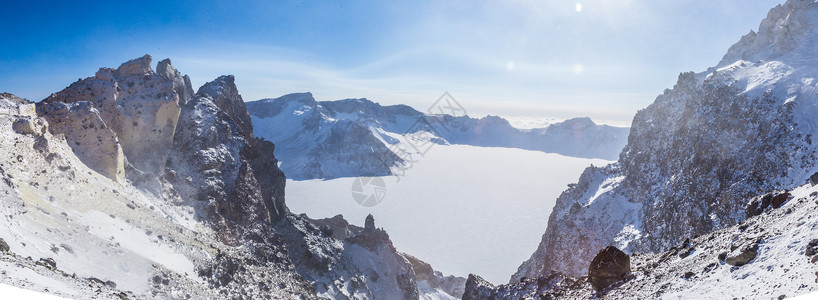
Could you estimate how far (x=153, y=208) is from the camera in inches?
1294

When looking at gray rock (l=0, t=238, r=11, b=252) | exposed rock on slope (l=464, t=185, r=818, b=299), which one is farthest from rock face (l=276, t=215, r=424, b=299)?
exposed rock on slope (l=464, t=185, r=818, b=299)

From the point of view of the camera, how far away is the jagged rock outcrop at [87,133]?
31.2 meters

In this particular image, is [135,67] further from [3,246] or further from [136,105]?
[3,246]

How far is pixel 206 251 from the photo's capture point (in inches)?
1251

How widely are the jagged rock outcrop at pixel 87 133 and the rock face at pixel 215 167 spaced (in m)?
5.87

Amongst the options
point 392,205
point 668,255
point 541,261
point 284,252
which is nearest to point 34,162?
point 284,252

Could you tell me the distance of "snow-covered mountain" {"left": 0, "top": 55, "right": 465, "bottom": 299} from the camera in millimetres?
21312

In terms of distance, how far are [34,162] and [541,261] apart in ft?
188

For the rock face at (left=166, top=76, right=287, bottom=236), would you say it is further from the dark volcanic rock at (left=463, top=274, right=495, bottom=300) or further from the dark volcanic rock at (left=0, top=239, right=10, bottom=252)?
the dark volcanic rock at (left=463, top=274, right=495, bottom=300)

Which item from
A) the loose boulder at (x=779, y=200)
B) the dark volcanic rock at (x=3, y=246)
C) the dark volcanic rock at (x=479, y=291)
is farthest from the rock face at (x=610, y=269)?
the dark volcanic rock at (x=3, y=246)

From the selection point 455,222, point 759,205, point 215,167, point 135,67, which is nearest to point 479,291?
point 759,205

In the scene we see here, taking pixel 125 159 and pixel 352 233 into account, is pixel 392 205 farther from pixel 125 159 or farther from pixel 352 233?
pixel 125 159

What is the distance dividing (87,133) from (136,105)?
23.4 feet

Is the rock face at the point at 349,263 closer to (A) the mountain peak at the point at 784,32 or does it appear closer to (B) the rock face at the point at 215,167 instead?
(B) the rock face at the point at 215,167
